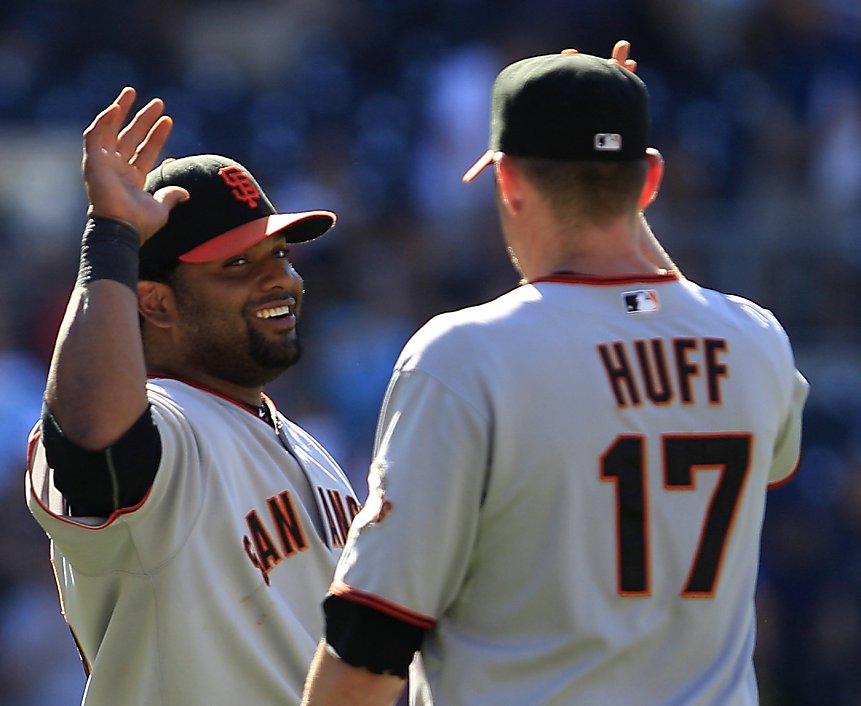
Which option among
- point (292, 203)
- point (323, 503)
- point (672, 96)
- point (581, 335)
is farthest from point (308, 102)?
point (581, 335)

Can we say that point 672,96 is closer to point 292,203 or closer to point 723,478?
point 292,203

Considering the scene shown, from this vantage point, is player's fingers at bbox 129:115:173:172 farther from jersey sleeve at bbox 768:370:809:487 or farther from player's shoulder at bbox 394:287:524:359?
jersey sleeve at bbox 768:370:809:487

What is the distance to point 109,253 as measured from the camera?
9.16 ft

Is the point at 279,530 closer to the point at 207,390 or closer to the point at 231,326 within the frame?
the point at 207,390

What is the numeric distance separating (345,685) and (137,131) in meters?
1.23

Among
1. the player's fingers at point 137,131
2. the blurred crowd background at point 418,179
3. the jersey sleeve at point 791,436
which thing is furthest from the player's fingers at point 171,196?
the blurred crowd background at point 418,179

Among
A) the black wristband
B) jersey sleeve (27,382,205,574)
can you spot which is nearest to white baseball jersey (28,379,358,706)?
jersey sleeve (27,382,205,574)

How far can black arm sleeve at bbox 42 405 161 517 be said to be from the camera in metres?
2.67

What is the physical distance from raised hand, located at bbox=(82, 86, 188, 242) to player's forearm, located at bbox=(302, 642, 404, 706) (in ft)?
3.25

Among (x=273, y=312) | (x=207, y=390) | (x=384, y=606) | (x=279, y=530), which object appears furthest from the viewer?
(x=273, y=312)

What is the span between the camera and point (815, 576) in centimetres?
789

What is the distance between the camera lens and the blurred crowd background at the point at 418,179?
784 cm

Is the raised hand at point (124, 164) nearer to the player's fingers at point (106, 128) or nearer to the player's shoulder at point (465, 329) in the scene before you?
the player's fingers at point (106, 128)

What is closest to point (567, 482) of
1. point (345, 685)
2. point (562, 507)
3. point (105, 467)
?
point (562, 507)
